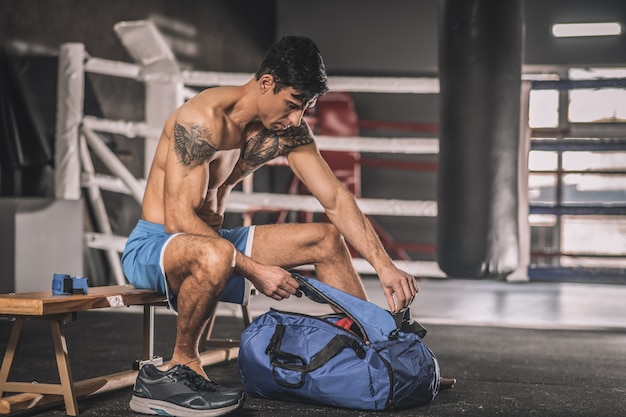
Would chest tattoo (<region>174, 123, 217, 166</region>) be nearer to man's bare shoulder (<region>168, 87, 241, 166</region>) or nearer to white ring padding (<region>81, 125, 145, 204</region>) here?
man's bare shoulder (<region>168, 87, 241, 166</region>)

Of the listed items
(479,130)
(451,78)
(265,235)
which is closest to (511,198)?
(479,130)

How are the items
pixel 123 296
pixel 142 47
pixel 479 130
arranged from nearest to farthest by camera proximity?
pixel 123 296 → pixel 479 130 → pixel 142 47

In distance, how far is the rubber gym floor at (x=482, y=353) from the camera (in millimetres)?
2383

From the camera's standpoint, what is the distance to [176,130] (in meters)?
2.61

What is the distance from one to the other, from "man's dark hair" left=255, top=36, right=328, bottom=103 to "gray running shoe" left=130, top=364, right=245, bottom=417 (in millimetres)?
876

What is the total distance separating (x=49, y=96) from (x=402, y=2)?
4.16m

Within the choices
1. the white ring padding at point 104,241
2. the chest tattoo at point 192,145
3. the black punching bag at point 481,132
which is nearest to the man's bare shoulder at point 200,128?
the chest tattoo at point 192,145

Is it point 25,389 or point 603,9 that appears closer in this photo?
point 25,389

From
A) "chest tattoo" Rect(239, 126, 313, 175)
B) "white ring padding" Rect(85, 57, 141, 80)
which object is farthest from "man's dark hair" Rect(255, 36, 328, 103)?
"white ring padding" Rect(85, 57, 141, 80)

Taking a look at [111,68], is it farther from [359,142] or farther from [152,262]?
[152,262]

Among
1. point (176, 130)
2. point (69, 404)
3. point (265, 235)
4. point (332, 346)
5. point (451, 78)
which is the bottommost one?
point (69, 404)

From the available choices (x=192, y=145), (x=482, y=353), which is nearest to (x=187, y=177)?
(x=192, y=145)

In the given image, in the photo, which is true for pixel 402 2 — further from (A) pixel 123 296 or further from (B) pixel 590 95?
(A) pixel 123 296

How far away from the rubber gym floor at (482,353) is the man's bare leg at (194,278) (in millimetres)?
226
